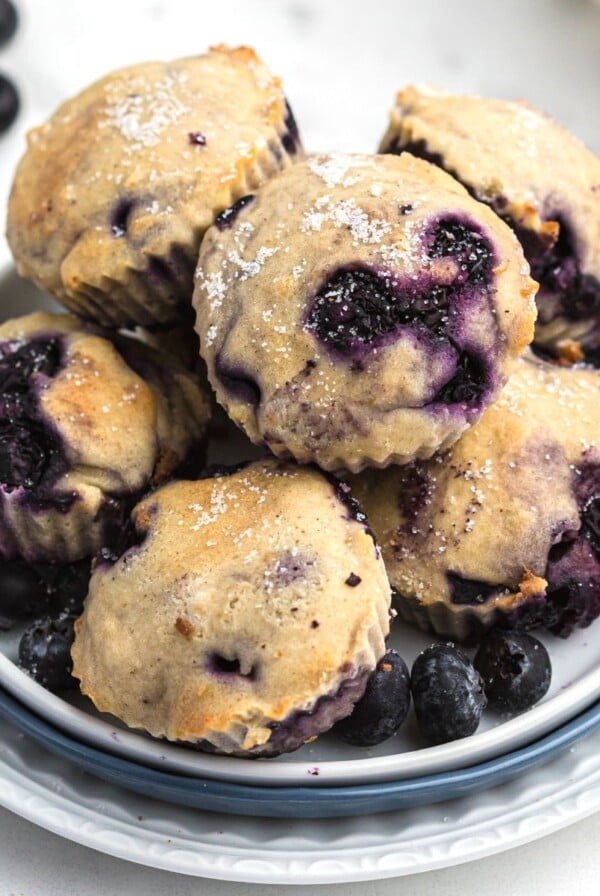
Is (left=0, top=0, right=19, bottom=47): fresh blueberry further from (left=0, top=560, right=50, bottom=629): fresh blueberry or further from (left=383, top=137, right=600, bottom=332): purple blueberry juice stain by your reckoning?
(left=0, top=560, right=50, bottom=629): fresh blueberry

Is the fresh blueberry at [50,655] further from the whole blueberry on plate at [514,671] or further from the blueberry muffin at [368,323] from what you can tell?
the whole blueberry on plate at [514,671]

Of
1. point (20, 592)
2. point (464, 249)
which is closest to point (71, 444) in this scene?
point (20, 592)

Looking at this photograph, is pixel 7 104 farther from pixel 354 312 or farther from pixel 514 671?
pixel 514 671

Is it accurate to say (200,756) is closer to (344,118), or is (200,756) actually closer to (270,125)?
(270,125)

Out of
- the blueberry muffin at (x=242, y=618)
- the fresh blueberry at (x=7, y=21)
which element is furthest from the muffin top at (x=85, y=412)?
the fresh blueberry at (x=7, y=21)

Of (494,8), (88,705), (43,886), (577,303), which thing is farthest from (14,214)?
(494,8)

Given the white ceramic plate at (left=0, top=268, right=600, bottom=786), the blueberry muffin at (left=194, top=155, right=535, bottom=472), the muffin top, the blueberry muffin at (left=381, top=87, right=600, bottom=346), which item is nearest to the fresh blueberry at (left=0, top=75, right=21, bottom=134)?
the muffin top
